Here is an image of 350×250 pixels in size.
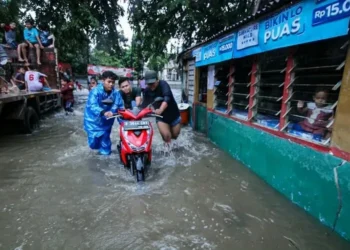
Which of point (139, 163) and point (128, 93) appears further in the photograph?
point (128, 93)

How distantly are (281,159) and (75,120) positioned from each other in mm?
7963

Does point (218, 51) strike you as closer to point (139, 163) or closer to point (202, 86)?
point (202, 86)

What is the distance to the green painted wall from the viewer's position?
8.63 ft

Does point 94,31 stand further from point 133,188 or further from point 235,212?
point 235,212

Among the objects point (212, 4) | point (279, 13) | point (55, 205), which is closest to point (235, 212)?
point (55, 205)

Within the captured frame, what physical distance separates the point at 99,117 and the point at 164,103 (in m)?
1.29

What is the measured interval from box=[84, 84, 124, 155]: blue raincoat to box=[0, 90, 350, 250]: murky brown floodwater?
32cm

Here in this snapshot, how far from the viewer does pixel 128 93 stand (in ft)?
16.7

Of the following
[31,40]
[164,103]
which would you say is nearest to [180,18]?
[31,40]

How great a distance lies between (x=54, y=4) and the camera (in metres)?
12.8

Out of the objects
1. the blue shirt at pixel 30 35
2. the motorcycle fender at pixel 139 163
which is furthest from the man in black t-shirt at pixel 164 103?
the blue shirt at pixel 30 35

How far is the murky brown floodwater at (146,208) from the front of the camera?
8.39ft

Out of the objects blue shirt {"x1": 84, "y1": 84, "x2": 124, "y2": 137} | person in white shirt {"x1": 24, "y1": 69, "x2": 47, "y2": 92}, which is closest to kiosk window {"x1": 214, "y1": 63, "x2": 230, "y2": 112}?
blue shirt {"x1": 84, "y1": 84, "x2": 124, "y2": 137}

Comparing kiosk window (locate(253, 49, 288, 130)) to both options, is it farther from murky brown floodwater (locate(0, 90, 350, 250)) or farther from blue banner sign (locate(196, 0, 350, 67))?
murky brown floodwater (locate(0, 90, 350, 250))
